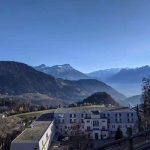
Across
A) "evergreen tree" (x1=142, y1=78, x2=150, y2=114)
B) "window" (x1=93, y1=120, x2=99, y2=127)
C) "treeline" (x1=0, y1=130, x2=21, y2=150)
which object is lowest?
"treeline" (x1=0, y1=130, x2=21, y2=150)

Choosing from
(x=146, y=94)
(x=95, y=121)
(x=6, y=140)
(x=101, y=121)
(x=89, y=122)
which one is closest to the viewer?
(x=6, y=140)

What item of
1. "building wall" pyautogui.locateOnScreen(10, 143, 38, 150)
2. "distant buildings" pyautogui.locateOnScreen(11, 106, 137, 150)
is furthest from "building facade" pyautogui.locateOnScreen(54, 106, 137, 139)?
"building wall" pyautogui.locateOnScreen(10, 143, 38, 150)

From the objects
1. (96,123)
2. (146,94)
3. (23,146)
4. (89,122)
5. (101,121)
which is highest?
(146,94)

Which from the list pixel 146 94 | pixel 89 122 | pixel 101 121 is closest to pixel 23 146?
pixel 89 122

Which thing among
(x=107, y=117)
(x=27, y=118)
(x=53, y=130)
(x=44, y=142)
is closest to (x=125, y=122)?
(x=107, y=117)

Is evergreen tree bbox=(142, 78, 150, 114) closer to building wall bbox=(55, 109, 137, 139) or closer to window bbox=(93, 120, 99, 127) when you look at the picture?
building wall bbox=(55, 109, 137, 139)

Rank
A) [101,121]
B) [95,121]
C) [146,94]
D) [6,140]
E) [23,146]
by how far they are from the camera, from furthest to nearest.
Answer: [146,94], [101,121], [95,121], [6,140], [23,146]

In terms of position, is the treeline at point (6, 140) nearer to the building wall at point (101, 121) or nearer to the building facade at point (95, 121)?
the building facade at point (95, 121)

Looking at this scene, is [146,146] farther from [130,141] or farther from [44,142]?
[44,142]

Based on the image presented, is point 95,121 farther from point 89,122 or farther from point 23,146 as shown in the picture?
point 23,146

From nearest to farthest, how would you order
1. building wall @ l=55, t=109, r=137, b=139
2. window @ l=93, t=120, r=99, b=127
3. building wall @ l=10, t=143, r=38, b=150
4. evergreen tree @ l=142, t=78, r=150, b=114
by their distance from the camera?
building wall @ l=10, t=143, r=38, b=150
window @ l=93, t=120, r=99, b=127
building wall @ l=55, t=109, r=137, b=139
evergreen tree @ l=142, t=78, r=150, b=114

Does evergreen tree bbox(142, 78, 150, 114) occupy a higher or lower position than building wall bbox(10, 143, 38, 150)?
higher

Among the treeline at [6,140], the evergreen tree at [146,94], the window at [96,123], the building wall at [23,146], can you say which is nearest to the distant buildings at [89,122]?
the window at [96,123]

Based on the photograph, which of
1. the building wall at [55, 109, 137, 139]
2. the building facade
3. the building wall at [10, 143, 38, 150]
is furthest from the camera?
the building wall at [55, 109, 137, 139]
